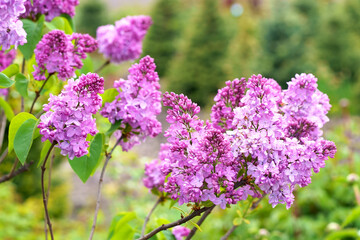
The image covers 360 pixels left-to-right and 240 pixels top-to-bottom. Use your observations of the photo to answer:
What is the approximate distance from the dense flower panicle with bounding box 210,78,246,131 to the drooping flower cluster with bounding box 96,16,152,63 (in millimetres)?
660

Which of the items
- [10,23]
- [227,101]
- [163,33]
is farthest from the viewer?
[163,33]

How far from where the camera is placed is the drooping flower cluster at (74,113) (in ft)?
3.30

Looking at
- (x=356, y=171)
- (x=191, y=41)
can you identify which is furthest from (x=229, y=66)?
(x=356, y=171)

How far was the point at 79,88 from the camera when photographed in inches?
39.4

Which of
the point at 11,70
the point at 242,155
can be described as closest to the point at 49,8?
the point at 11,70

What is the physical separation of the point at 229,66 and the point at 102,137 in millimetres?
15233

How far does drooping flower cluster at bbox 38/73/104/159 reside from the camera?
1.00 m

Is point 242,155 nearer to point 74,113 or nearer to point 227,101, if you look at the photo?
point 227,101

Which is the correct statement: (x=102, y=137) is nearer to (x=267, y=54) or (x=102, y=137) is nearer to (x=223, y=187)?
(x=223, y=187)

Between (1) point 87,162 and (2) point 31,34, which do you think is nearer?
(1) point 87,162

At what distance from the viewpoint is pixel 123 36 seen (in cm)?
179

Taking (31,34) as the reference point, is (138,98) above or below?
below

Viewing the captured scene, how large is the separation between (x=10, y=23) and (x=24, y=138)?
309 millimetres

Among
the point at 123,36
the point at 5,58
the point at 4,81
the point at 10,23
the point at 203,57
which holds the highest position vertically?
the point at 203,57
